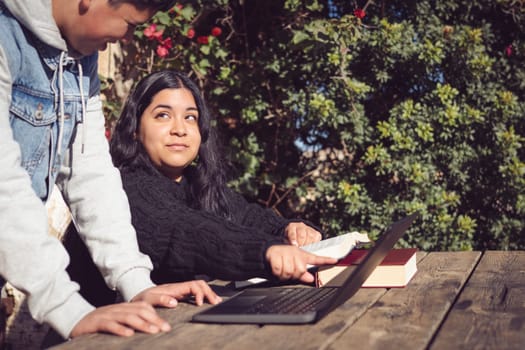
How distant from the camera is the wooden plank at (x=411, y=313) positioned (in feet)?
3.49

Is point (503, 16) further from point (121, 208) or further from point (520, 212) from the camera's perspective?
point (121, 208)

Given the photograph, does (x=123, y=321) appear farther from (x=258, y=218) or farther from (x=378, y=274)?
(x=258, y=218)

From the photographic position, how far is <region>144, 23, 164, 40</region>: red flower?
11.7 feet

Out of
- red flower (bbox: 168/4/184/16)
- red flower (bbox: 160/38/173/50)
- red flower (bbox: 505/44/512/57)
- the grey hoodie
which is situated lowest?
the grey hoodie

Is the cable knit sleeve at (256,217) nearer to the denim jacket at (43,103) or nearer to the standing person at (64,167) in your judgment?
the standing person at (64,167)

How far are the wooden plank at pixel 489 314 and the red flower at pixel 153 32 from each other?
2.37m

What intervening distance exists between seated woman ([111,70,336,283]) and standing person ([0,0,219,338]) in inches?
6.8

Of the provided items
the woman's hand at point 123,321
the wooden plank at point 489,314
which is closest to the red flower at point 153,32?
the wooden plank at point 489,314

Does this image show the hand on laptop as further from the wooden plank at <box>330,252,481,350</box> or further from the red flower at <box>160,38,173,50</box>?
the red flower at <box>160,38,173,50</box>

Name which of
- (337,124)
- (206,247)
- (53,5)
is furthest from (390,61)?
(53,5)

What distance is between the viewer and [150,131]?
2.33 m

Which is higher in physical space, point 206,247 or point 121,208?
point 121,208

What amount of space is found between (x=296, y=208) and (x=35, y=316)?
10.2ft

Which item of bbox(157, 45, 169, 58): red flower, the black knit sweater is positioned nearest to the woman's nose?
the black knit sweater
